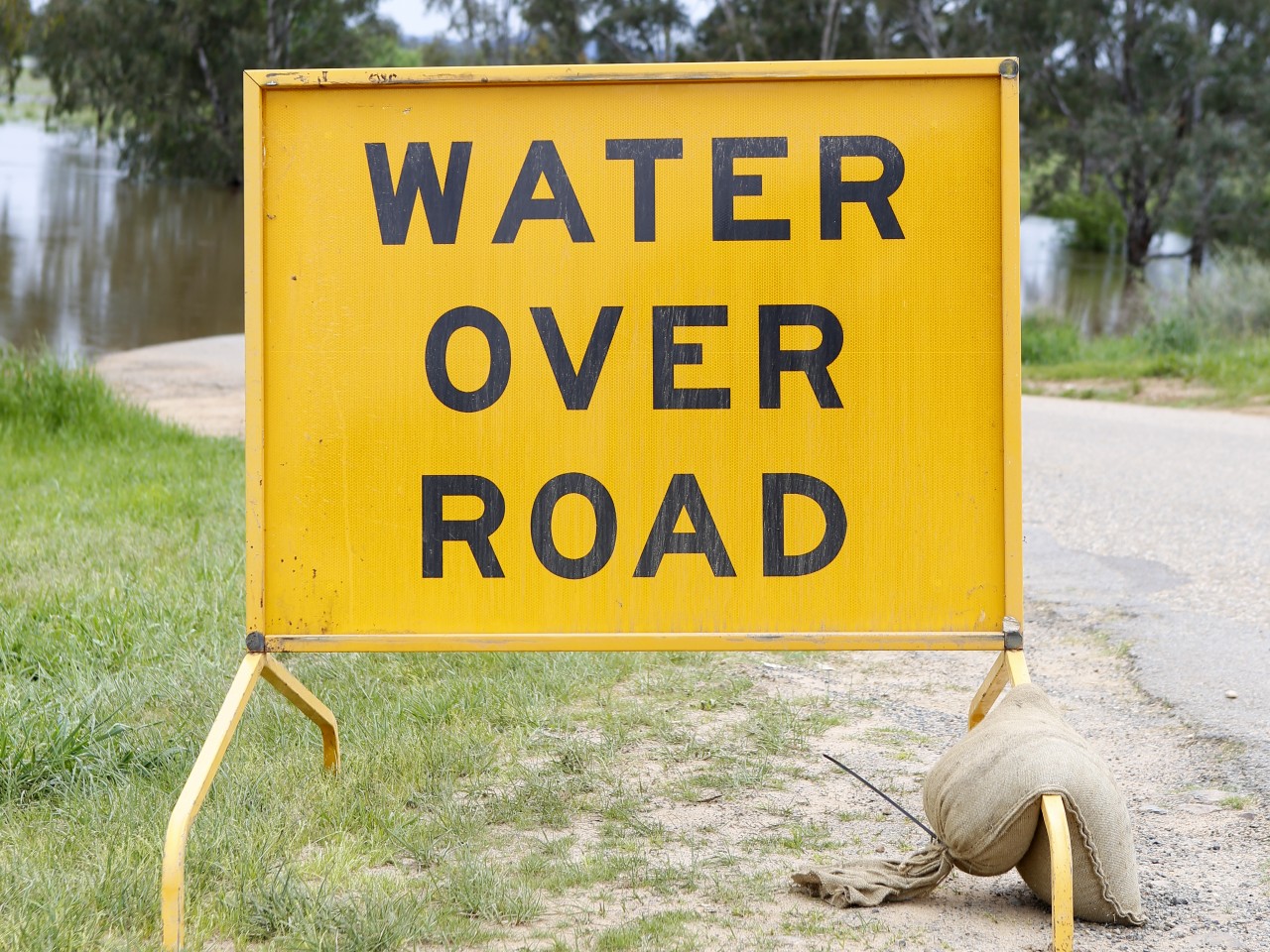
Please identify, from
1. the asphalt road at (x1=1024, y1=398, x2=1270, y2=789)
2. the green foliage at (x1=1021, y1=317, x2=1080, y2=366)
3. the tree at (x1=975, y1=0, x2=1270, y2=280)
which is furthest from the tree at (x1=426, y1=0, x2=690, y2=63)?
the asphalt road at (x1=1024, y1=398, x2=1270, y2=789)

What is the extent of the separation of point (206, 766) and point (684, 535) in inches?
43.8

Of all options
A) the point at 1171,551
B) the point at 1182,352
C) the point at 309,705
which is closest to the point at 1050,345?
the point at 1182,352

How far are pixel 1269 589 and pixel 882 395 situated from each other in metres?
3.14

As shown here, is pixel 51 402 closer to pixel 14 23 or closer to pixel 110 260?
pixel 14 23

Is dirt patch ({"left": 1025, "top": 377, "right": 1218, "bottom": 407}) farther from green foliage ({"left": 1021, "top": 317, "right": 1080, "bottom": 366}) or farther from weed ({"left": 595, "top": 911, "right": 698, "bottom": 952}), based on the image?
weed ({"left": 595, "top": 911, "right": 698, "bottom": 952})

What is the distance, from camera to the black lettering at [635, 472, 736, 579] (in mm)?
2939

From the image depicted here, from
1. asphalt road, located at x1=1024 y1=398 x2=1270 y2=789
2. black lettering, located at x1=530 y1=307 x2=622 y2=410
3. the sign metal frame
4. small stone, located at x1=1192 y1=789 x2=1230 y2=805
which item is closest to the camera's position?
the sign metal frame

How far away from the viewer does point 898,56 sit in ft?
132

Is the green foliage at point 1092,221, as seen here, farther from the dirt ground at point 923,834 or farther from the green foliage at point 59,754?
the green foliage at point 59,754

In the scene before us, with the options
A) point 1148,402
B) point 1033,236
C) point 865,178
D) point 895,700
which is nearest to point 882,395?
point 865,178

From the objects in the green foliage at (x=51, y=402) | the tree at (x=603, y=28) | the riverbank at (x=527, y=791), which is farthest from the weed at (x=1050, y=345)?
the tree at (x=603, y=28)

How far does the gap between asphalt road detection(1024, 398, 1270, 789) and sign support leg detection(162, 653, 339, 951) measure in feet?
7.84

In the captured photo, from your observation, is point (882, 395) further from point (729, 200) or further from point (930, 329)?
point (729, 200)

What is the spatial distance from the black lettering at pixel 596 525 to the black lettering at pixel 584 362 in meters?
0.17
